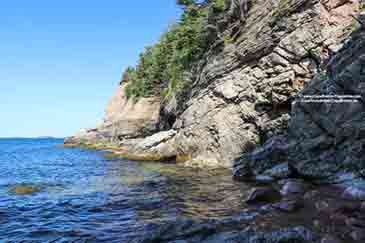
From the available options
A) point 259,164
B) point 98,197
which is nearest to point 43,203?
point 98,197

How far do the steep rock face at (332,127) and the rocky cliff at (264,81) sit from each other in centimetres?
6

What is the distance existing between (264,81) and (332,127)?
35.8 feet

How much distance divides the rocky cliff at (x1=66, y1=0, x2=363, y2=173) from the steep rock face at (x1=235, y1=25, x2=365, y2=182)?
0.06 m

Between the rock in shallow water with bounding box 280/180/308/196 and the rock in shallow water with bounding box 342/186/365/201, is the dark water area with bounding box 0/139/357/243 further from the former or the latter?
the rock in shallow water with bounding box 280/180/308/196

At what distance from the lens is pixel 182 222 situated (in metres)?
9.71

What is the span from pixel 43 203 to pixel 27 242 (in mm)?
5877

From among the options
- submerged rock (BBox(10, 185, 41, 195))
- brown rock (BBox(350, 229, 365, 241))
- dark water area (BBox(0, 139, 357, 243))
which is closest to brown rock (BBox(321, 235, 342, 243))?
dark water area (BBox(0, 139, 357, 243))

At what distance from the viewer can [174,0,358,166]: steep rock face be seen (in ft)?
78.8

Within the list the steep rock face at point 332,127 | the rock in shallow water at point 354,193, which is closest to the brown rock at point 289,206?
the rock in shallow water at point 354,193

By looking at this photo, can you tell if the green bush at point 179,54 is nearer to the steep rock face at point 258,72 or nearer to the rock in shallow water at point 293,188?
the steep rock face at point 258,72

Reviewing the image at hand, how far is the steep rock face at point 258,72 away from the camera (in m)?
24.0

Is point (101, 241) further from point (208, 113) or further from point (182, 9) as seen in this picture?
point (182, 9)

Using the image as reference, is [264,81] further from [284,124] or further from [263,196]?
[263,196]

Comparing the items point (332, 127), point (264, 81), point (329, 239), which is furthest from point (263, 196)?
point (264, 81)
